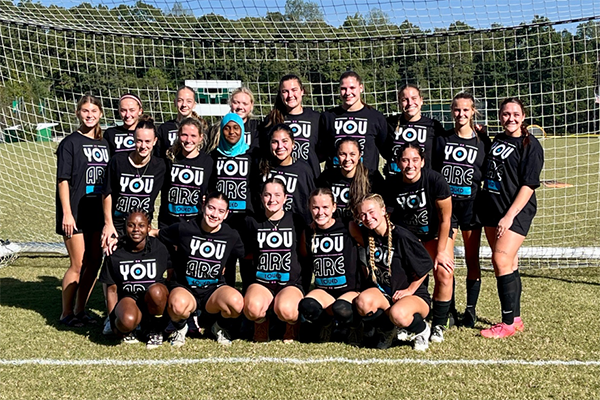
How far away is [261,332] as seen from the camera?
438cm

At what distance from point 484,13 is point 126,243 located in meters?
4.26

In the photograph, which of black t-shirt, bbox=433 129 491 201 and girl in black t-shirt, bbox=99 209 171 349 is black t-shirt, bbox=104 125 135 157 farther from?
black t-shirt, bbox=433 129 491 201

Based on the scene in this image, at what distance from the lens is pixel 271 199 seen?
4.30 m

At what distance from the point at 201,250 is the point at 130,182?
76 centimetres

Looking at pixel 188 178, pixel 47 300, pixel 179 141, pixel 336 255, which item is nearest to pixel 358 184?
pixel 336 255

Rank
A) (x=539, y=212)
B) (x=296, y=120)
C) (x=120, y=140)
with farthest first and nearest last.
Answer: (x=539, y=212) < (x=120, y=140) < (x=296, y=120)

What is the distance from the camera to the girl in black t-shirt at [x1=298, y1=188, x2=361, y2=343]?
13.9 feet

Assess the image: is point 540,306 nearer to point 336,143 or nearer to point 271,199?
point 336,143

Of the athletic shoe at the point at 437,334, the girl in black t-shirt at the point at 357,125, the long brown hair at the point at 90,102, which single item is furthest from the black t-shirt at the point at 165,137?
the athletic shoe at the point at 437,334

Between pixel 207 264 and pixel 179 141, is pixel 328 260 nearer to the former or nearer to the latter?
pixel 207 264

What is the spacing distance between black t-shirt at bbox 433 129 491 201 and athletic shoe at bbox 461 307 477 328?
86 centimetres

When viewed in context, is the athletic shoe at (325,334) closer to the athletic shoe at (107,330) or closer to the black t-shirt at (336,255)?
the black t-shirt at (336,255)

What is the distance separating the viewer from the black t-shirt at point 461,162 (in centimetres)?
464

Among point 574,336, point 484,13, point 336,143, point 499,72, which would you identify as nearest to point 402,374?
point 574,336
